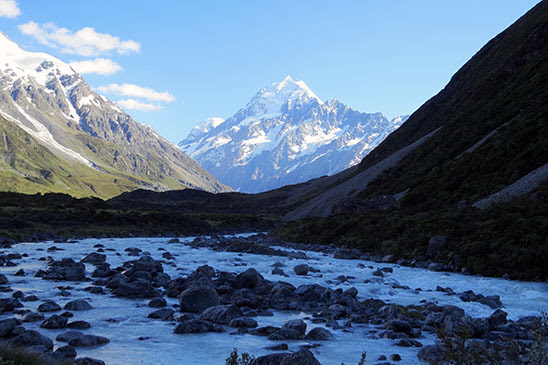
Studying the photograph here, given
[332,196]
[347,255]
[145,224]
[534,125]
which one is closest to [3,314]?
[347,255]

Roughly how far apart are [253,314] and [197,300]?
2.46 meters

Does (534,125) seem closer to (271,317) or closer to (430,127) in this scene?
(271,317)

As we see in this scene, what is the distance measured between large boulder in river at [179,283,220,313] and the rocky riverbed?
1.7 inches

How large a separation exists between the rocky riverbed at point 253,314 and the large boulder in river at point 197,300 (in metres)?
0.04

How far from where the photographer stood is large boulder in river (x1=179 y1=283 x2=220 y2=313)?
56.6 ft

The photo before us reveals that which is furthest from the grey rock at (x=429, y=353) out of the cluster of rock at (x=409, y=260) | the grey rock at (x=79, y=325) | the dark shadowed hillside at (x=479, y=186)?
the cluster of rock at (x=409, y=260)

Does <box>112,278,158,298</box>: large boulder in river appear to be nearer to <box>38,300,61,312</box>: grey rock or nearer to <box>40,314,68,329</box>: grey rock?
<box>38,300,61,312</box>: grey rock

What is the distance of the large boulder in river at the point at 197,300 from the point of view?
56.6 ft

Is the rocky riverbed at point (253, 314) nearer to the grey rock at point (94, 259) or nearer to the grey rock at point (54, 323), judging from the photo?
the grey rock at point (54, 323)

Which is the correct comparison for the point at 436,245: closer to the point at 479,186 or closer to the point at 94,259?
the point at 479,186

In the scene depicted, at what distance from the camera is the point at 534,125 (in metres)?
45.1

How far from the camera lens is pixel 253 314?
56.6 ft

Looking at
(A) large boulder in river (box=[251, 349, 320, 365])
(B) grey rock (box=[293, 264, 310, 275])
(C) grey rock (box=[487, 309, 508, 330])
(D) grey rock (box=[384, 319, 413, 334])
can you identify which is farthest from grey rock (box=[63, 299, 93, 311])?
(C) grey rock (box=[487, 309, 508, 330])

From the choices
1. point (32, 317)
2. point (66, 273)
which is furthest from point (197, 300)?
point (66, 273)
